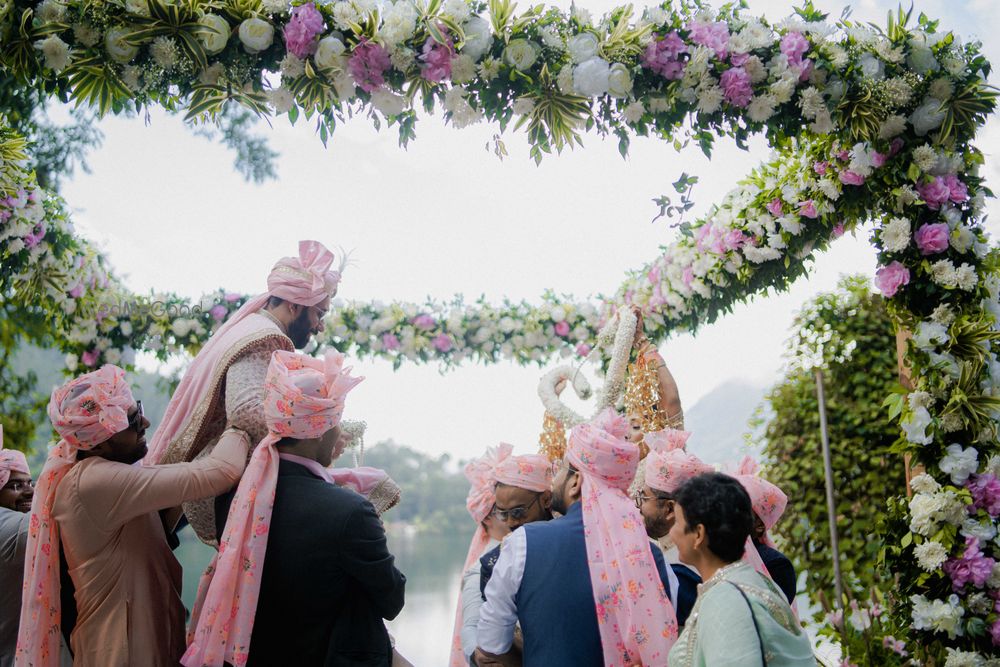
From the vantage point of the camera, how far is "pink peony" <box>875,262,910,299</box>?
4.08 meters

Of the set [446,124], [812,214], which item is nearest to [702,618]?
[446,124]

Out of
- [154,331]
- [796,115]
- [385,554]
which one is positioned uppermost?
[154,331]

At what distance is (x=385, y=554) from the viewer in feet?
8.63

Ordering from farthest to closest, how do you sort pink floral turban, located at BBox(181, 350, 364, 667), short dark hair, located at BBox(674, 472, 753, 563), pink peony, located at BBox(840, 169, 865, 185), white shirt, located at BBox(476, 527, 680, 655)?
1. pink peony, located at BBox(840, 169, 865, 185)
2. white shirt, located at BBox(476, 527, 680, 655)
3. pink floral turban, located at BBox(181, 350, 364, 667)
4. short dark hair, located at BBox(674, 472, 753, 563)

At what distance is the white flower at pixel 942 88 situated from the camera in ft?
12.8

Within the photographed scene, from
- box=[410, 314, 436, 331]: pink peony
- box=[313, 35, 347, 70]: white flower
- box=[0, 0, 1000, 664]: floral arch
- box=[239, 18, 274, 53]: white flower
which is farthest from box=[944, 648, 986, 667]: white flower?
box=[410, 314, 436, 331]: pink peony

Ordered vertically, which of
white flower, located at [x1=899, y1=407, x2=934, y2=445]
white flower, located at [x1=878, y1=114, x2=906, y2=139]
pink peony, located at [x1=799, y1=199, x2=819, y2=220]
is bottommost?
white flower, located at [x1=899, y1=407, x2=934, y2=445]

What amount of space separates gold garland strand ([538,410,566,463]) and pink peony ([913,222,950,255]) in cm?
210

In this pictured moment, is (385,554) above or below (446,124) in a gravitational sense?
below

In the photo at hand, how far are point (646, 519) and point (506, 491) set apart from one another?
61 cm

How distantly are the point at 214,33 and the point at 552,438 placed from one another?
2.73 m

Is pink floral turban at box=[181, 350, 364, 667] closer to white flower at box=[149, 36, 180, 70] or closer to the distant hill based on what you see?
white flower at box=[149, 36, 180, 70]

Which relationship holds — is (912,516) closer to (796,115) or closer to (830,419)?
(796,115)

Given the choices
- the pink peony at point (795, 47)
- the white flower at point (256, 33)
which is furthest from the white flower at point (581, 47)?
the white flower at point (256, 33)
